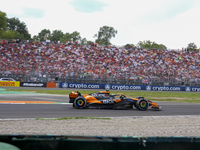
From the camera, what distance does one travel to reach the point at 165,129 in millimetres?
7754

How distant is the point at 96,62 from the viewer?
37.9m

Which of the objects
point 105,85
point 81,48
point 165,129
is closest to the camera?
point 165,129

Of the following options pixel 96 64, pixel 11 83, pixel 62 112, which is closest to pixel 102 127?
pixel 62 112

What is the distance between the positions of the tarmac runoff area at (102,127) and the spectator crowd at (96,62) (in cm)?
2443

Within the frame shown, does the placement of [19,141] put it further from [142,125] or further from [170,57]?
[170,57]

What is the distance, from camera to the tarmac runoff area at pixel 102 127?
6857 millimetres

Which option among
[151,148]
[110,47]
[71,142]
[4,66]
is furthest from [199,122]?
[110,47]

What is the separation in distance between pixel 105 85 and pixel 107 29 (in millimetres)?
40009

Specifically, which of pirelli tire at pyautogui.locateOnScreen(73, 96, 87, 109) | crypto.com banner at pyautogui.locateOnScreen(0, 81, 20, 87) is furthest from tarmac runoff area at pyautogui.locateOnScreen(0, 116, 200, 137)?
crypto.com banner at pyautogui.locateOnScreen(0, 81, 20, 87)

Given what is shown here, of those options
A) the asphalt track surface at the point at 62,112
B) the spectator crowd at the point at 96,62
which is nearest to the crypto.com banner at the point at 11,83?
the spectator crowd at the point at 96,62

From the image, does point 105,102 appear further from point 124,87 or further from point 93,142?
point 124,87

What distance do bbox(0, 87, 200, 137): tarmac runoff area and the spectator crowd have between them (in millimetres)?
24431

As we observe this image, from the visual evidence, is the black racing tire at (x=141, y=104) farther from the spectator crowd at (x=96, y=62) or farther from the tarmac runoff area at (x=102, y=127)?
the spectator crowd at (x=96, y=62)

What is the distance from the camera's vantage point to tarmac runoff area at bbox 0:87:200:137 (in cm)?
686
